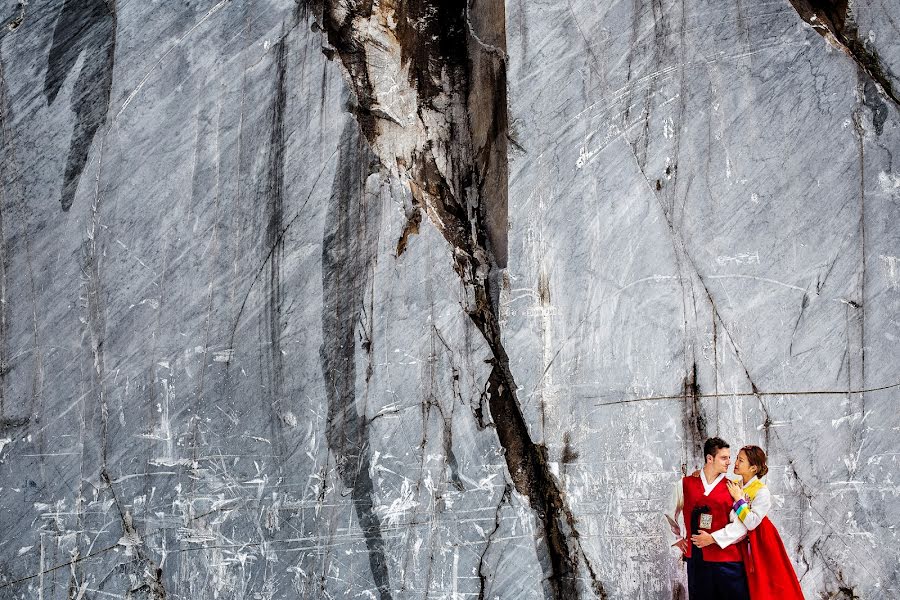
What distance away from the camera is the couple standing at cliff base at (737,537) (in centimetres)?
257

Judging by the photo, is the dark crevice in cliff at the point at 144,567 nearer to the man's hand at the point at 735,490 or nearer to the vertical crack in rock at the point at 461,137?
the vertical crack in rock at the point at 461,137

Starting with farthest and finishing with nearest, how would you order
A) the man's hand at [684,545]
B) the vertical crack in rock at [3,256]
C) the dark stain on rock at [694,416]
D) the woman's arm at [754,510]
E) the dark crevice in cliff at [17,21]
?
the dark crevice in cliff at [17,21] → the vertical crack in rock at [3,256] → the dark stain on rock at [694,416] → the man's hand at [684,545] → the woman's arm at [754,510]

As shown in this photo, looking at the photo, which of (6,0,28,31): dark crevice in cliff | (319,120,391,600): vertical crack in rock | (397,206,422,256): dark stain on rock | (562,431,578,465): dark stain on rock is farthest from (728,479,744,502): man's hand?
(6,0,28,31): dark crevice in cliff

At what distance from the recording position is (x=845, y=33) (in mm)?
3273

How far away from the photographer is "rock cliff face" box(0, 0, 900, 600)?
3154 mm

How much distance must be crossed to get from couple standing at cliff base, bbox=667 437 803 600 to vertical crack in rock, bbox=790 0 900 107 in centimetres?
199

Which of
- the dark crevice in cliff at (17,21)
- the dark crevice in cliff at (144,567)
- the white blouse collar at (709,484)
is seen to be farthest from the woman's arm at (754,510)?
the dark crevice in cliff at (17,21)

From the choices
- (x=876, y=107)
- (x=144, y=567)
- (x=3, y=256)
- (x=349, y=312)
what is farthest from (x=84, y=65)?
(x=876, y=107)

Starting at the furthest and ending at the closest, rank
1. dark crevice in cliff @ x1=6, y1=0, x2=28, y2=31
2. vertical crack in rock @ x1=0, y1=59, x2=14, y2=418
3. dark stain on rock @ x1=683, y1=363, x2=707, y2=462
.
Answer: dark crevice in cliff @ x1=6, y1=0, x2=28, y2=31, vertical crack in rock @ x1=0, y1=59, x2=14, y2=418, dark stain on rock @ x1=683, y1=363, x2=707, y2=462

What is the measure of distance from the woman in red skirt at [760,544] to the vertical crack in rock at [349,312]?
1.60 metres

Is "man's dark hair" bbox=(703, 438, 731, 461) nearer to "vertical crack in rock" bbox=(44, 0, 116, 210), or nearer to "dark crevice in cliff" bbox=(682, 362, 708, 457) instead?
"dark crevice in cliff" bbox=(682, 362, 708, 457)

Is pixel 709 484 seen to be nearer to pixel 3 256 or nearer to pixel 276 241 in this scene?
pixel 276 241

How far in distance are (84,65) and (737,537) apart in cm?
371

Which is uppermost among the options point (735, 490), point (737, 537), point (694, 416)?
point (694, 416)
